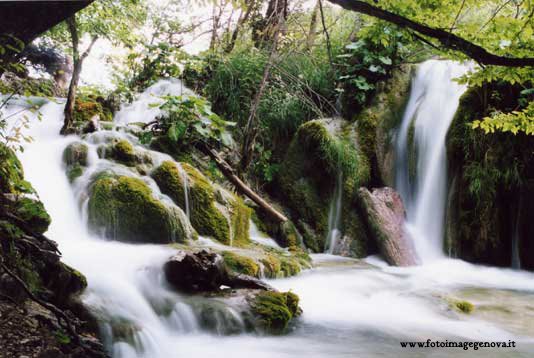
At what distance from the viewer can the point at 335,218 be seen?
8211mm

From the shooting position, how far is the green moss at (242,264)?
193 inches

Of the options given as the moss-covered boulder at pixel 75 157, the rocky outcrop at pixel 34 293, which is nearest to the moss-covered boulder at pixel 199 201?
the moss-covered boulder at pixel 75 157

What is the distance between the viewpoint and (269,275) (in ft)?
17.2

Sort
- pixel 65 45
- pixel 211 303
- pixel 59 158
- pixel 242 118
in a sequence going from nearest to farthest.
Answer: pixel 211 303
pixel 59 158
pixel 242 118
pixel 65 45

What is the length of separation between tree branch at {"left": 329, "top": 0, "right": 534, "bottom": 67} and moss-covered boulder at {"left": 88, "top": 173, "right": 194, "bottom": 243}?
404 cm

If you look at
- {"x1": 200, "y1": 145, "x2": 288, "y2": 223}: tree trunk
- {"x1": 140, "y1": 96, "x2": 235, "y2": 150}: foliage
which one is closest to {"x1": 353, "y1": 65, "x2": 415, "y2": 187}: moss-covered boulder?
{"x1": 200, "y1": 145, "x2": 288, "y2": 223}: tree trunk

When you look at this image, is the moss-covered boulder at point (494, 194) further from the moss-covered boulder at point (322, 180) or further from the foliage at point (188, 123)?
the foliage at point (188, 123)

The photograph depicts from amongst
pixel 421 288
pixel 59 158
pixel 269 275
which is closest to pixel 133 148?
pixel 59 158

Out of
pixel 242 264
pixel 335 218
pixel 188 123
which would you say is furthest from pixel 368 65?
pixel 242 264

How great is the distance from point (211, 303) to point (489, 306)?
10.3ft

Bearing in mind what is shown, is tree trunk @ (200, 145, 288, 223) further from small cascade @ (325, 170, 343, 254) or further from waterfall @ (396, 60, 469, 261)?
waterfall @ (396, 60, 469, 261)

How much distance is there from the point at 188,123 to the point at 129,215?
8.31 ft

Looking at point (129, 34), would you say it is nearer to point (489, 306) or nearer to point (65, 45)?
point (65, 45)

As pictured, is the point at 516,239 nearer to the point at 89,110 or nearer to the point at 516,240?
the point at 516,240
